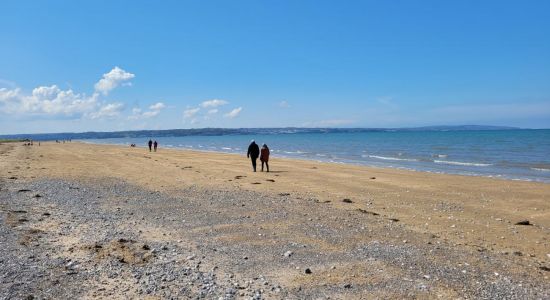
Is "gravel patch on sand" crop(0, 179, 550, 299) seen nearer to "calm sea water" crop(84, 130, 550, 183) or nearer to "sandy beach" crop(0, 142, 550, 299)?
"sandy beach" crop(0, 142, 550, 299)

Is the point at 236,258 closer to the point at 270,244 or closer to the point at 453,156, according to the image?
the point at 270,244

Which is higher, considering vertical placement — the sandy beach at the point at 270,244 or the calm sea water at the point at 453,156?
the sandy beach at the point at 270,244

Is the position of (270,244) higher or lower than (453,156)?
higher

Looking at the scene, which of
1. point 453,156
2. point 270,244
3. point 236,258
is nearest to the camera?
point 236,258

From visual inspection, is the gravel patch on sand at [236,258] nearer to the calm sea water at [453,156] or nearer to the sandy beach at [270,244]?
the sandy beach at [270,244]

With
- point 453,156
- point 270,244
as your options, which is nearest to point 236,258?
point 270,244

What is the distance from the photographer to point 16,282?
661 cm

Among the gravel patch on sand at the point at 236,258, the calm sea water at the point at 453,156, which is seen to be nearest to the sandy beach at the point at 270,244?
the gravel patch on sand at the point at 236,258

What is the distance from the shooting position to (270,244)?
29.7 ft

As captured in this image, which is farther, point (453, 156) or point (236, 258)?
point (453, 156)

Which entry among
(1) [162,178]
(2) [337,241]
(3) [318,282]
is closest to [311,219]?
(2) [337,241]

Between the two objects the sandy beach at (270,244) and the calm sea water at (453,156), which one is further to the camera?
the calm sea water at (453,156)

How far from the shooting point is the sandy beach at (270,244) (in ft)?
21.7

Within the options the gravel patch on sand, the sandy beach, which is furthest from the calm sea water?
the gravel patch on sand
